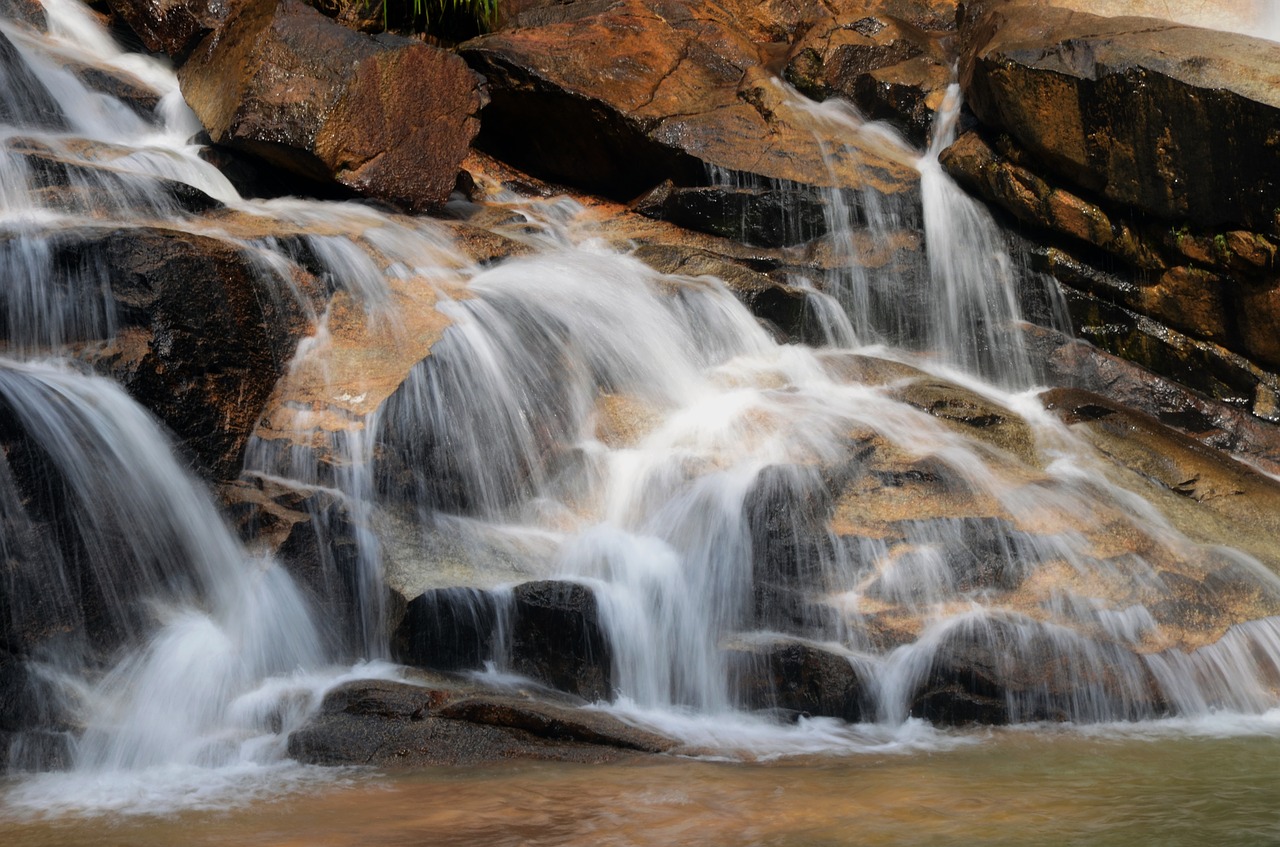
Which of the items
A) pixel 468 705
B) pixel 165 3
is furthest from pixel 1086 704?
pixel 165 3

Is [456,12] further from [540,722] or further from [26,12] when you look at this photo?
[540,722]

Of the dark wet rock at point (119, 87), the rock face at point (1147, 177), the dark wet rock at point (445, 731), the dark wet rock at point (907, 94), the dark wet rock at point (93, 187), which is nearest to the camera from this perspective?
the dark wet rock at point (445, 731)

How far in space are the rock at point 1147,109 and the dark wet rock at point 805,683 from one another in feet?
16.5

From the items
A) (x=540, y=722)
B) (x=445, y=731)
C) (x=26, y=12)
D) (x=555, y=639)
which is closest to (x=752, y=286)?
(x=555, y=639)

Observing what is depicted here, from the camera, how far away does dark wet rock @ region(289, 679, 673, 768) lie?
427 cm

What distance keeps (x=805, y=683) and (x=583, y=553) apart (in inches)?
50.8

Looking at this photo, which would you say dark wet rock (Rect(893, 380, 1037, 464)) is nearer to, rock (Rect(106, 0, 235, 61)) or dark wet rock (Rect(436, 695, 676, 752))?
dark wet rock (Rect(436, 695, 676, 752))

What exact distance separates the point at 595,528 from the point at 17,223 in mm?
3447

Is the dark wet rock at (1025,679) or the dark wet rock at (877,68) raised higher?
the dark wet rock at (877,68)

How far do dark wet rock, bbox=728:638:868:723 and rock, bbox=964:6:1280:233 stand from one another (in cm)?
503

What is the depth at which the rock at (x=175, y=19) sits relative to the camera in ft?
31.0

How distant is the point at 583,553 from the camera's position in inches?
222

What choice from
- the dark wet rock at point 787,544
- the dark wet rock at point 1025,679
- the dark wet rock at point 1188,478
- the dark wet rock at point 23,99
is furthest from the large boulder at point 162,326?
the dark wet rock at point 1188,478

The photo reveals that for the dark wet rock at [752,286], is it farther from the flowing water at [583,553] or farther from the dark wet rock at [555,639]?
the dark wet rock at [555,639]
